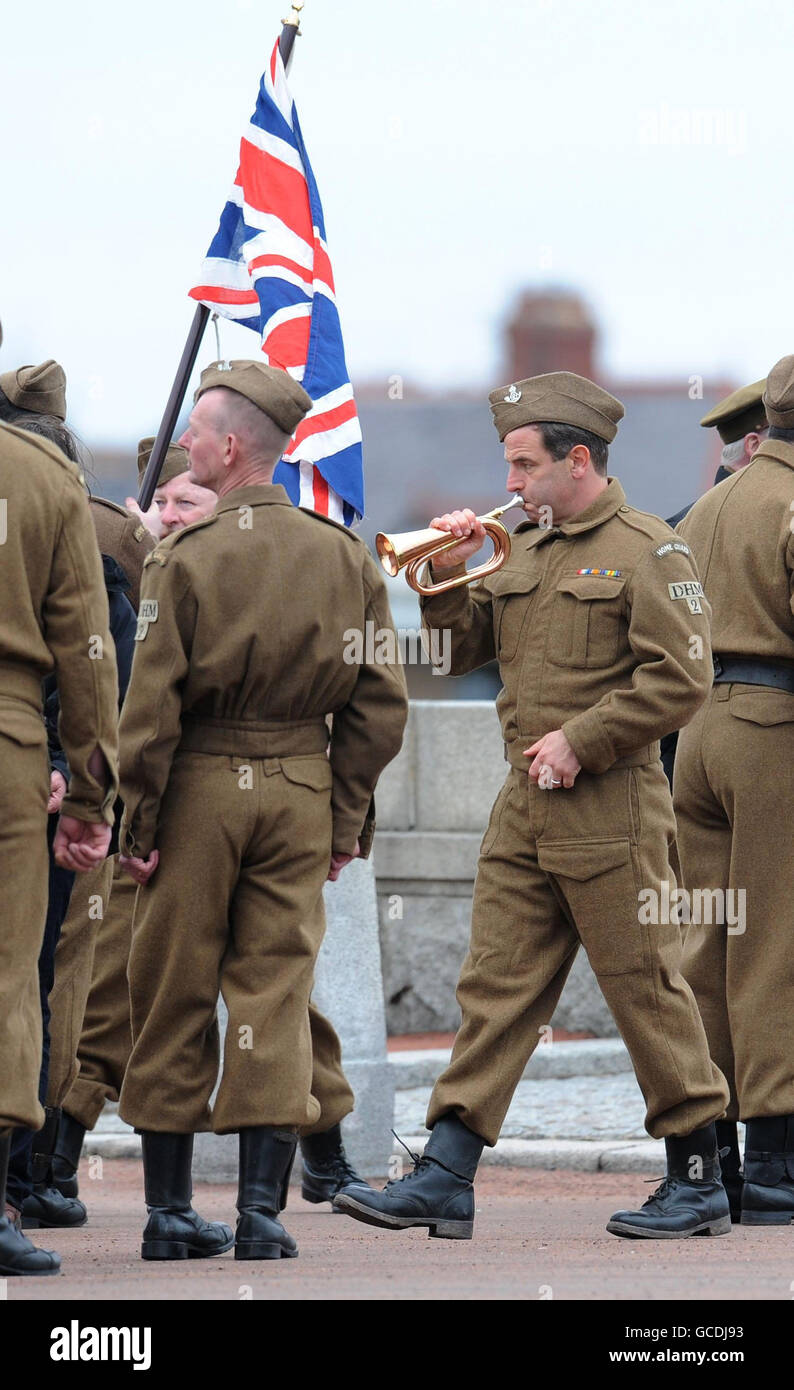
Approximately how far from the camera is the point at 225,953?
17.2 ft

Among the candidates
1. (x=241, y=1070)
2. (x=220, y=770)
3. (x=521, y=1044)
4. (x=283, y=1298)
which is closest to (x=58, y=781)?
(x=220, y=770)

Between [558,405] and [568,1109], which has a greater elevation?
[558,405]

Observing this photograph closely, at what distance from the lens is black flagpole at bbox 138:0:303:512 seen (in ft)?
23.6

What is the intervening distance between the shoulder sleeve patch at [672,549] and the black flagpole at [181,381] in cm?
213

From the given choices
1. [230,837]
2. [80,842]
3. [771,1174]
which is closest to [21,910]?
[80,842]

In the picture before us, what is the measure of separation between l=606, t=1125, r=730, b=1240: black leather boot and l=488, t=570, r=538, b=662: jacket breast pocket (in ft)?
4.28

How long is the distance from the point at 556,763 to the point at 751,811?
2.71 ft

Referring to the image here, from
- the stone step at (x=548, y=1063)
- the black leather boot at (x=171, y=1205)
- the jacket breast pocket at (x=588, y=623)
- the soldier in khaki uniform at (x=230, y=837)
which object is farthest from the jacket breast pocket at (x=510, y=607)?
the stone step at (x=548, y=1063)

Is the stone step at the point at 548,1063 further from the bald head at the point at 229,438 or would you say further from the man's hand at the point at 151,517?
the bald head at the point at 229,438

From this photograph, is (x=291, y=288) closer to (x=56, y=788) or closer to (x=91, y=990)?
(x=91, y=990)

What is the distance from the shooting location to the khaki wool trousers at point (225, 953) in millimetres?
5105

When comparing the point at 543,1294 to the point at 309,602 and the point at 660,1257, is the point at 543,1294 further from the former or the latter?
the point at 309,602

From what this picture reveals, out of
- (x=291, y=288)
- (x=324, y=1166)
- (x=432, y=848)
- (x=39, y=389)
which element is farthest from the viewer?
(x=432, y=848)

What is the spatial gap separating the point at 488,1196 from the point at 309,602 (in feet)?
10.2
